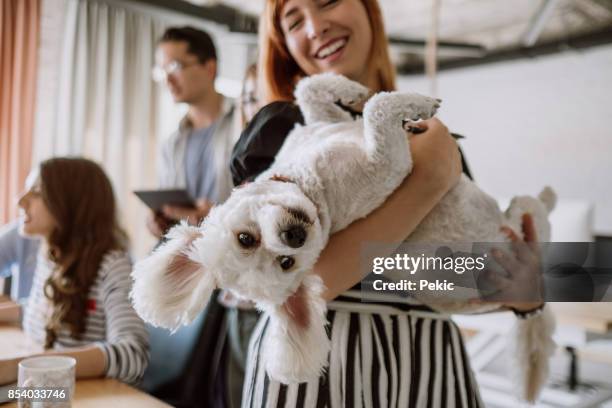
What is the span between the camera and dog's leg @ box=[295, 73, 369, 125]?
0.57 m

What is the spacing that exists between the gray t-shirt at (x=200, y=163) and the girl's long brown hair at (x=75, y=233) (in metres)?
0.35

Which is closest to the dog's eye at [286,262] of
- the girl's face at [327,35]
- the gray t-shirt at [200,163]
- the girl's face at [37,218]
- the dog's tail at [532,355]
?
the girl's face at [327,35]

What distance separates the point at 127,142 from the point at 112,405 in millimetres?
2404

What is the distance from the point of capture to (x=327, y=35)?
0.62 metres

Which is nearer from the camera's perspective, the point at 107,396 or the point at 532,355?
the point at 532,355

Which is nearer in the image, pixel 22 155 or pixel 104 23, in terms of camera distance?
pixel 22 155

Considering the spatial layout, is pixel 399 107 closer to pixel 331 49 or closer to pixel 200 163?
pixel 331 49

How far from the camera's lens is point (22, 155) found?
2.21 m

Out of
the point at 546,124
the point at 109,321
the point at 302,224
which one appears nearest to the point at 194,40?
the point at 109,321

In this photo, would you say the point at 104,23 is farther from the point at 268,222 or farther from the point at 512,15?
the point at 268,222

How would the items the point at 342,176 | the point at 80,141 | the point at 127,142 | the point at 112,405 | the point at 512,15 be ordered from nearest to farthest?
the point at 342,176 → the point at 112,405 → the point at 80,141 → the point at 127,142 → the point at 512,15

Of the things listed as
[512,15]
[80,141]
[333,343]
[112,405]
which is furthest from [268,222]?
[512,15]

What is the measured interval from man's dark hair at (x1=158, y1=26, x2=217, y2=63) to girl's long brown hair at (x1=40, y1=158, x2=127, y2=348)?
0.70 meters

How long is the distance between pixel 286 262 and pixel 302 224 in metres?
0.03
